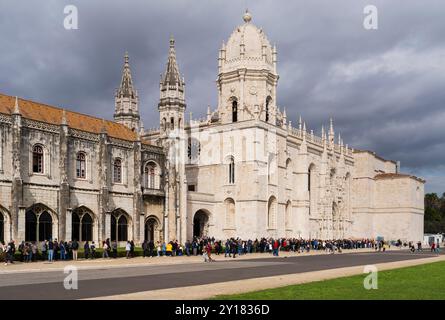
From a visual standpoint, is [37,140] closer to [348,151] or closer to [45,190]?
[45,190]

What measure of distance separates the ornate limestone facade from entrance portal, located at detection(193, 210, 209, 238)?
12cm

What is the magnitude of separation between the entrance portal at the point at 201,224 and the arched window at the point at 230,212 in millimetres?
2246

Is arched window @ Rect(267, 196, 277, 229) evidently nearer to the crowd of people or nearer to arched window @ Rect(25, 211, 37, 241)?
the crowd of people

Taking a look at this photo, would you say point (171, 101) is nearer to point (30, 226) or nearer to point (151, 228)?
point (151, 228)

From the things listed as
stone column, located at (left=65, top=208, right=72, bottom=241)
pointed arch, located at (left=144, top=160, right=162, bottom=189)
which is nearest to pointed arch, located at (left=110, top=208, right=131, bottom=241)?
pointed arch, located at (left=144, top=160, right=162, bottom=189)

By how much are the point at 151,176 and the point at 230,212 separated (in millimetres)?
12272

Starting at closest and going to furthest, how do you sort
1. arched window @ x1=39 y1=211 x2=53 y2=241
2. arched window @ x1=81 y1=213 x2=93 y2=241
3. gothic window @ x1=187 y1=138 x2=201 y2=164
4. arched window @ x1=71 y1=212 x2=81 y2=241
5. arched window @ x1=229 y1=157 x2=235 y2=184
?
arched window @ x1=39 y1=211 x2=53 y2=241 < arched window @ x1=71 y1=212 x2=81 y2=241 < arched window @ x1=81 y1=213 x2=93 y2=241 < arched window @ x1=229 y1=157 x2=235 y2=184 < gothic window @ x1=187 y1=138 x2=201 y2=164

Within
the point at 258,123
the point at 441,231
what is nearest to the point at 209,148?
the point at 258,123

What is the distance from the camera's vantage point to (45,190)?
1615 inches

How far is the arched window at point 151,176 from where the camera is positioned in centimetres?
5128

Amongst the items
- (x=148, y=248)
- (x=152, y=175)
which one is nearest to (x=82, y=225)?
(x=148, y=248)

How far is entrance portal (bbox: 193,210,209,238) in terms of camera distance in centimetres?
6016
